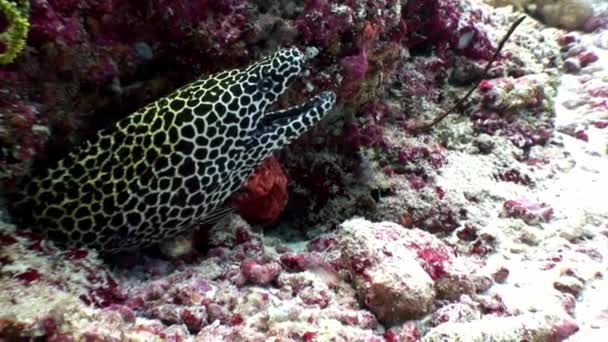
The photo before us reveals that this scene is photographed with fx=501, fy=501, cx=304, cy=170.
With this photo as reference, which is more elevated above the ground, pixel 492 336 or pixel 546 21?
pixel 546 21

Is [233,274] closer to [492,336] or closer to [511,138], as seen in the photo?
[492,336]

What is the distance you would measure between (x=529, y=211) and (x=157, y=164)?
130 inches

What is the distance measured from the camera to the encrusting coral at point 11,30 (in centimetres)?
261

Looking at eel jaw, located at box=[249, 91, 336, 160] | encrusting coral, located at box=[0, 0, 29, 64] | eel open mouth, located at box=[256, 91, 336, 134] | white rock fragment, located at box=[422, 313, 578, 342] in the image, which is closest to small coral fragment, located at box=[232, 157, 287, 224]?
eel jaw, located at box=[249, 91, 336, 160]

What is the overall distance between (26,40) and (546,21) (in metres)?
8.31

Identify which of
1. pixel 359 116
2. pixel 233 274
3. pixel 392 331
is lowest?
pixel 392 331

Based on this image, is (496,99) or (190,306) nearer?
(190,306)

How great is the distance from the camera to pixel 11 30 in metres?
2.64

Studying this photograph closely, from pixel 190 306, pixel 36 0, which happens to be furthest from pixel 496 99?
pixel 36 0

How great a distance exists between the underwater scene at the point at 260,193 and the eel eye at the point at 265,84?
0.02 meters

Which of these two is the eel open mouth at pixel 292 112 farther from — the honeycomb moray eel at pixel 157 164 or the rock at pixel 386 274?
the rock at pixel 386 274

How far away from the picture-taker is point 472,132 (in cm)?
565

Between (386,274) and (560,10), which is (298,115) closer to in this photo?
(386,274)

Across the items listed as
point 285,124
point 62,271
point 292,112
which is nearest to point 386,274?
point 285,124
